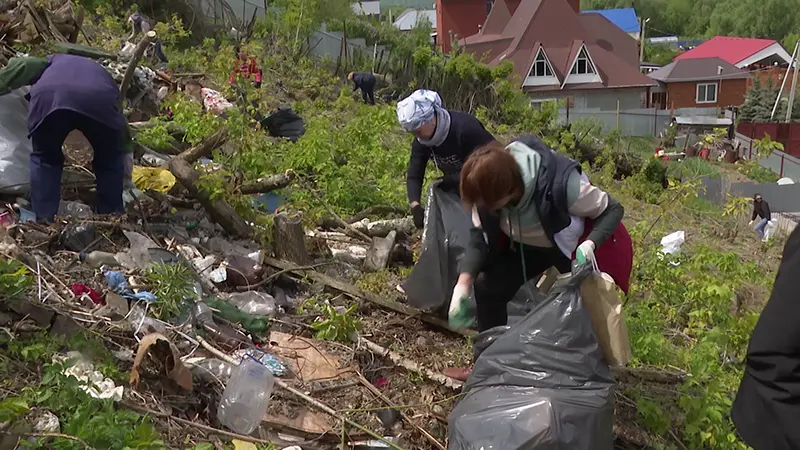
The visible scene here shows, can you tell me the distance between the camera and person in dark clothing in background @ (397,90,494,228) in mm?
3414

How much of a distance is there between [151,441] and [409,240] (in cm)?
276

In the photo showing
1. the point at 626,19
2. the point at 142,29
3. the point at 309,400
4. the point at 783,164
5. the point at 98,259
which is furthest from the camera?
the point at 626,19

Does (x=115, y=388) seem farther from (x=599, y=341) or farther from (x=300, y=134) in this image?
(x=300, y=134)

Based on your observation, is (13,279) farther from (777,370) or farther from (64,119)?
(777,370)

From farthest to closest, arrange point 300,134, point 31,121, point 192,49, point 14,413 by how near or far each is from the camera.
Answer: point 192,49
point 300,134
point 31,121
point 14,413

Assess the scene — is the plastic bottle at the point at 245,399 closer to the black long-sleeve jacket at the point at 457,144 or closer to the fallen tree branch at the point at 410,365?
the fallen tree branch at the point at 410,365

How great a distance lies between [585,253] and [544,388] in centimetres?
49

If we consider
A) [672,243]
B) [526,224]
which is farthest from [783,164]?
[526,224]

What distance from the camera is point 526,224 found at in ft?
8.80

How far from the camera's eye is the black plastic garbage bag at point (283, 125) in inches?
291

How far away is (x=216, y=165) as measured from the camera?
16.2ft

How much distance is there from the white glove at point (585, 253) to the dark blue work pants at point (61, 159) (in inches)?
104

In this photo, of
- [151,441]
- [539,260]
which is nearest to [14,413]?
[151,441]

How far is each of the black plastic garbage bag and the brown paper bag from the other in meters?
5.16
